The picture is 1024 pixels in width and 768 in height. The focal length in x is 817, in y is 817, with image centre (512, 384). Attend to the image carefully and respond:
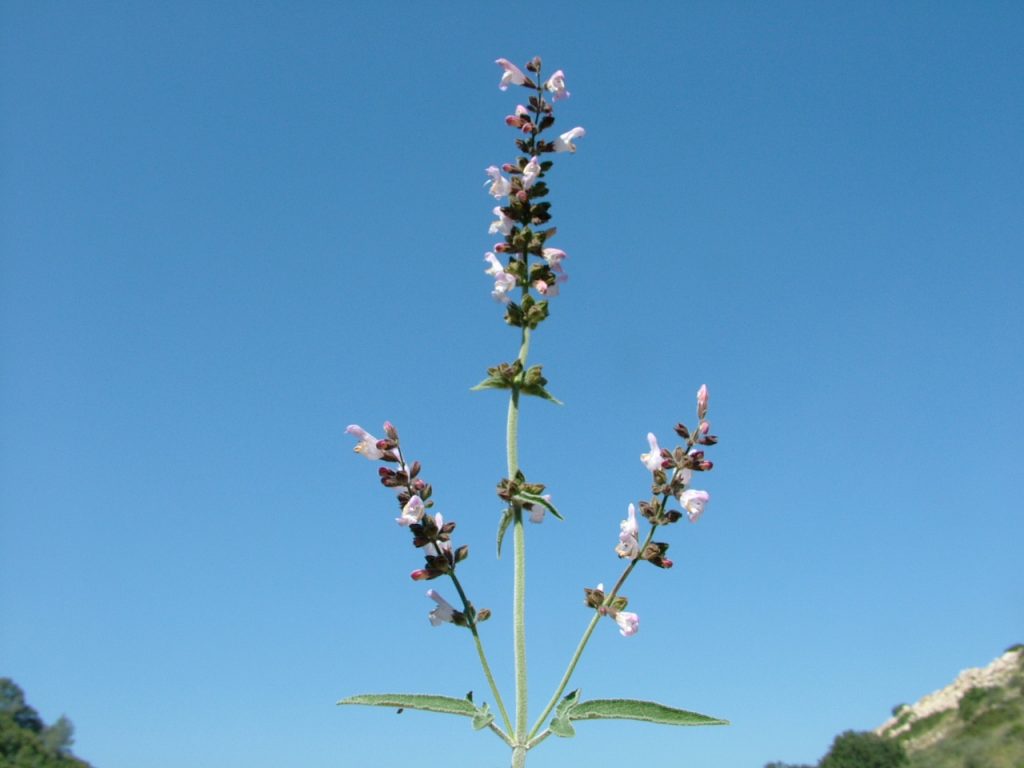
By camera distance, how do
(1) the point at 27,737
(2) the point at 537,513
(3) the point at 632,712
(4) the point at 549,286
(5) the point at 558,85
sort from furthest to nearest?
(1) the point at 27,737, (5) the point at 558,85, (4) the point at 549,286, (2) the point at 537,513, (3) the point at 632,712

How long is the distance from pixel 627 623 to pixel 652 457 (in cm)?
75

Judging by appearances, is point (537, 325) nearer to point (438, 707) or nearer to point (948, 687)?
point (438, 707)

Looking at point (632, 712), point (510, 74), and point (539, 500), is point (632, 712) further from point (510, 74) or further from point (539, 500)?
point (510, 74)

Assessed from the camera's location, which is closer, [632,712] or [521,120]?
[632,712]

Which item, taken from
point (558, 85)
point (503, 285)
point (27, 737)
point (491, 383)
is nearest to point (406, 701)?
point (491, 383)

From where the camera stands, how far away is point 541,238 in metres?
3.75

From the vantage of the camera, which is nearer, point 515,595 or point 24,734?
point 515,595

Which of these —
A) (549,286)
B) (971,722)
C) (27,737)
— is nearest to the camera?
(549,286)

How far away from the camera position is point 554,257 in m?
3.68

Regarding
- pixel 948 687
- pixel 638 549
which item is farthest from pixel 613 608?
pixel 948 687

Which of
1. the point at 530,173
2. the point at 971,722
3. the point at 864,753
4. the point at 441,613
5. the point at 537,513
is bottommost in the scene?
the point at 441,613

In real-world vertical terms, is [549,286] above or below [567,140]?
below

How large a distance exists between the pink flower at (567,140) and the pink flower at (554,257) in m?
0.66

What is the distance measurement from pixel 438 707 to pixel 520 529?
0.74 meters
